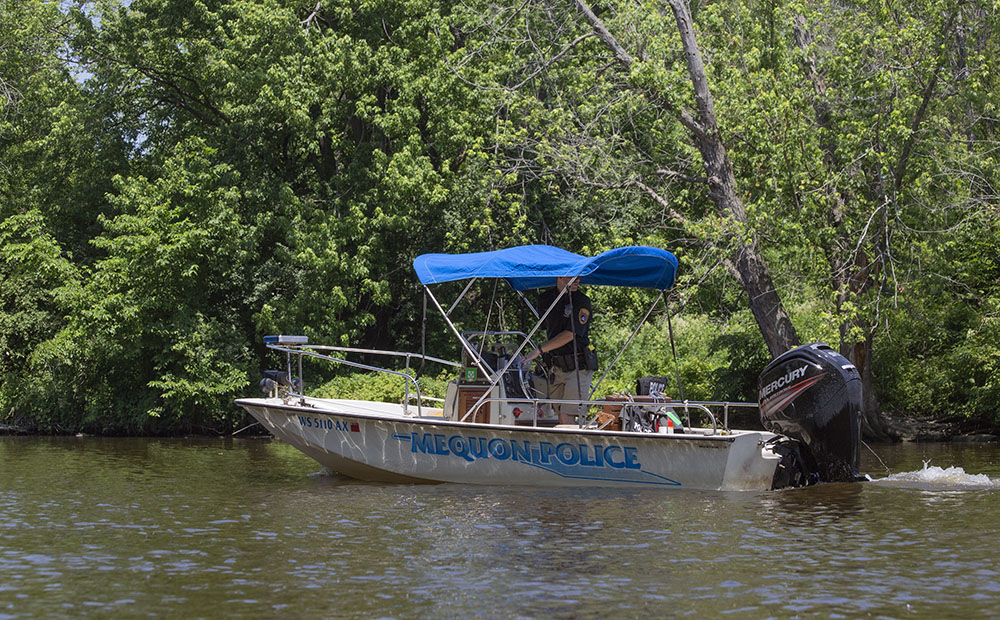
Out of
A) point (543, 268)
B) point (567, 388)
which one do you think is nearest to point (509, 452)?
point (567, 388)

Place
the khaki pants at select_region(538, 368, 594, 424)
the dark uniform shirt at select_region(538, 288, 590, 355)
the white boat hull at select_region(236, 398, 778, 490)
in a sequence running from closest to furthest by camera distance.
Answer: the white boat hull at select_region(236, 398, 778, 490) → the dark uniform shirt at select_region(538, 288, 590, 355) → the khaki pants at select_region(538, 368, 594, 424)

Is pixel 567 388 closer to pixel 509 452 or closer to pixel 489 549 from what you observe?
pixel 509 452

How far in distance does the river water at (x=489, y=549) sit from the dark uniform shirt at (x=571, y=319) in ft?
6.18

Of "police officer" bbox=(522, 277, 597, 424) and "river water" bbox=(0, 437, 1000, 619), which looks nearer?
"river water" bbox=(0, 437, 1000, 619)

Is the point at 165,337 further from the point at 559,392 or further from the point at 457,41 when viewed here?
the point at 559,392

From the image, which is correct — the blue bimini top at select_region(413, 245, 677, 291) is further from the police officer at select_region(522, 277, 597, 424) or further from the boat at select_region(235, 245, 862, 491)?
the police officer at select_region(522, 277, 597, 424)

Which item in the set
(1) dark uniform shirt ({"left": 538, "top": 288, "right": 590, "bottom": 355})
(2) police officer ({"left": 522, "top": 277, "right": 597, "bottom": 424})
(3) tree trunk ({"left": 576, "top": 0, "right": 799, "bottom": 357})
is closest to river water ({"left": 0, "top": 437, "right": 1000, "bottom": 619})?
(2) police officer ({"left": 522, "top": 277, "right": 597, "bottom": 424})

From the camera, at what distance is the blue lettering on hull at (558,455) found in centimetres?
1354

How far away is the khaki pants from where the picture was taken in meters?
14.4

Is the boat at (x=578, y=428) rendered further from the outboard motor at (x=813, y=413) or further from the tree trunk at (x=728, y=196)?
the tree trunk at (x=728, y=196)

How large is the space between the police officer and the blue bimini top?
0.31m

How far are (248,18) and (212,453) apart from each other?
9418 mm

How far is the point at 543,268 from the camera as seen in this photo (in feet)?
45.4

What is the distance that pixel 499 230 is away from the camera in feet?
84.7
